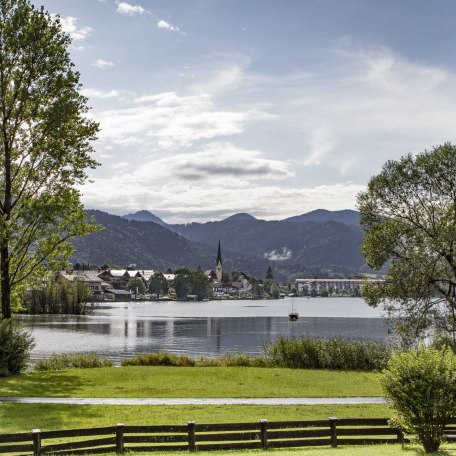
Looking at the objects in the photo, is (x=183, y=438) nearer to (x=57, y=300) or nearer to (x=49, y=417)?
(x=49, y=417)

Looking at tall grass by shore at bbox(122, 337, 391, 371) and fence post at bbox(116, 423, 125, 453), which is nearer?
fence post at bbox(116, 423, 125, 453)

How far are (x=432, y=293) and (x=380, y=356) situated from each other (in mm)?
6398

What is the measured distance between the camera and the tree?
39156 millimetres

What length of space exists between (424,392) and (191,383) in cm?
1893

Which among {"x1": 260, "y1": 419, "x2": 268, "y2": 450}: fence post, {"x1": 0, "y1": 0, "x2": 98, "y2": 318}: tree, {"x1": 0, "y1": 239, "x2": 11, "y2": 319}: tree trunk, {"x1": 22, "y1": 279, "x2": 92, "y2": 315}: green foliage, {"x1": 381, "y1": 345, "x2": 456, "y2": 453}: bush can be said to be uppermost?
{"x1": 0, "y1": 0, "x2": 98, "y2": 318}: tree

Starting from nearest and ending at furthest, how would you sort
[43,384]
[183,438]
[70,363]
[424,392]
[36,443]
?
[36,443]
[424,392]
[183,438]
[43,384]
[70,363]

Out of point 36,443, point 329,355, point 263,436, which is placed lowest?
point 329,355

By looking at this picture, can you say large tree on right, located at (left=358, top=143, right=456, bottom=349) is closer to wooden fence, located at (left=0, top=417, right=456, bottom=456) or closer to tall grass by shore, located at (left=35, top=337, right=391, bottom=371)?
tall grass by shore, located at (left=35, top=337, right=391, bottom=371)

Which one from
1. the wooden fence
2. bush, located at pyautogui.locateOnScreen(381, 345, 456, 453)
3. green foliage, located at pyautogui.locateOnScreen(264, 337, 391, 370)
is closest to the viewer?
Result: the wooden fence

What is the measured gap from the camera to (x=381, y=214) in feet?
153

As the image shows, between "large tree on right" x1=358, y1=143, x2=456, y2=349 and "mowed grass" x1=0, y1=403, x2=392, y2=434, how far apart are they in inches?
652

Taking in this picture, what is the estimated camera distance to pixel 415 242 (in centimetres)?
4403

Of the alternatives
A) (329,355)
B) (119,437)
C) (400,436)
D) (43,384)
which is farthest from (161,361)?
(400,436)

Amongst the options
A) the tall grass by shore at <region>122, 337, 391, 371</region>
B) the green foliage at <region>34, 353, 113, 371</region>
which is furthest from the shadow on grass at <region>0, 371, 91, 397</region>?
the tall grass by shore at <region>122, 337, 391, 371</region>
